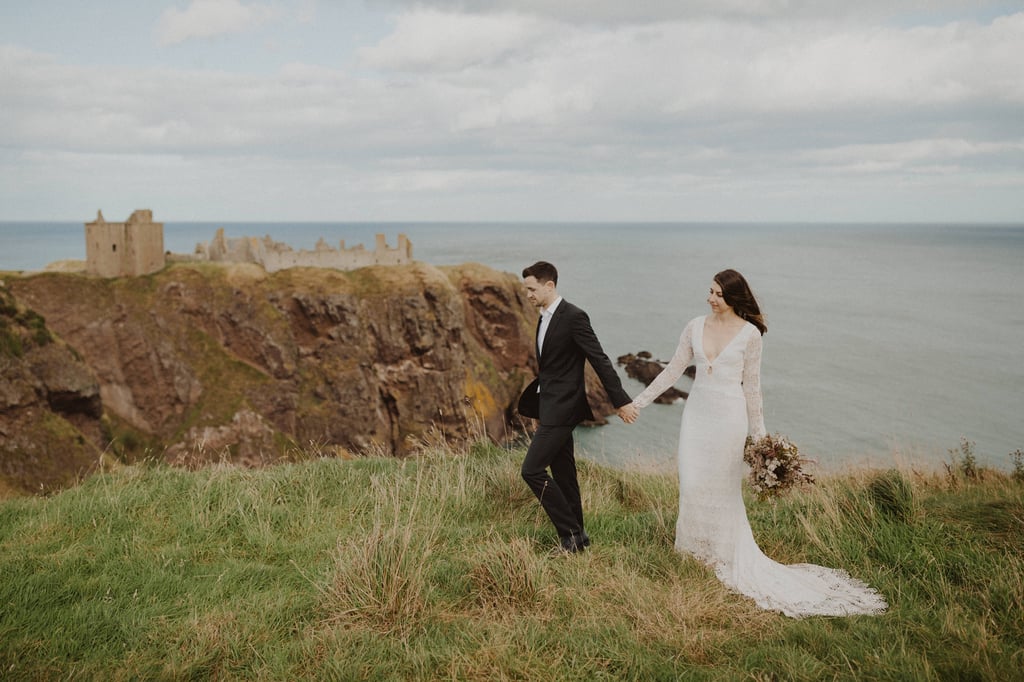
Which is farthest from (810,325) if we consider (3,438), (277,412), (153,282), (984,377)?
(3,438)

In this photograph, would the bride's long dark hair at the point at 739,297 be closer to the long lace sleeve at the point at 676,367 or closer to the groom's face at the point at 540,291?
the long lace sleeve at the point at 676,367

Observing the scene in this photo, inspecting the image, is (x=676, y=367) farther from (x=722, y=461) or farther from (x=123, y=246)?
(x=123, y=246)

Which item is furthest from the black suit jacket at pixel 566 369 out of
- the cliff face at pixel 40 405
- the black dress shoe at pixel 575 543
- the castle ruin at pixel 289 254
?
the castle ruin at pixel 289 254

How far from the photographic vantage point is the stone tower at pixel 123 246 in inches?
2176

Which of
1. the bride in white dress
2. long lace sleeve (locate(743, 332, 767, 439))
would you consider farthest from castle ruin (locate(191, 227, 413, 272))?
long lace sleeve (locate(743, 332, 767, 439))

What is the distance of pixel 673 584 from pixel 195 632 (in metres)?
3.35

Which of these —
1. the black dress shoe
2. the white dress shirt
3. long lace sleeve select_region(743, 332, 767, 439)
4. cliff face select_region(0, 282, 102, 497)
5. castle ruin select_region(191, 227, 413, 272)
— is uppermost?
castle ruin select_region(191, 227, 413, 272)

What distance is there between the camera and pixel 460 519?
656 centimetres

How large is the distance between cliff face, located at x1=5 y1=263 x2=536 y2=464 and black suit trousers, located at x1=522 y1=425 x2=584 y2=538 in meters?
45.7

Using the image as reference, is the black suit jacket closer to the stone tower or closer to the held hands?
the held hands

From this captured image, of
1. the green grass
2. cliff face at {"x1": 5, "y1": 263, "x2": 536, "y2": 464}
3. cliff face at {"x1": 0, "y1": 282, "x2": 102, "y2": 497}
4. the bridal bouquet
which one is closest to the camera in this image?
the green grass

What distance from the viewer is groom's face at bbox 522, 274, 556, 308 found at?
5.98 meters

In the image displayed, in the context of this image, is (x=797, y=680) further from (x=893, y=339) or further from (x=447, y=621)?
(x=893, y=339)

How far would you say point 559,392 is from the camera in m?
5.95
